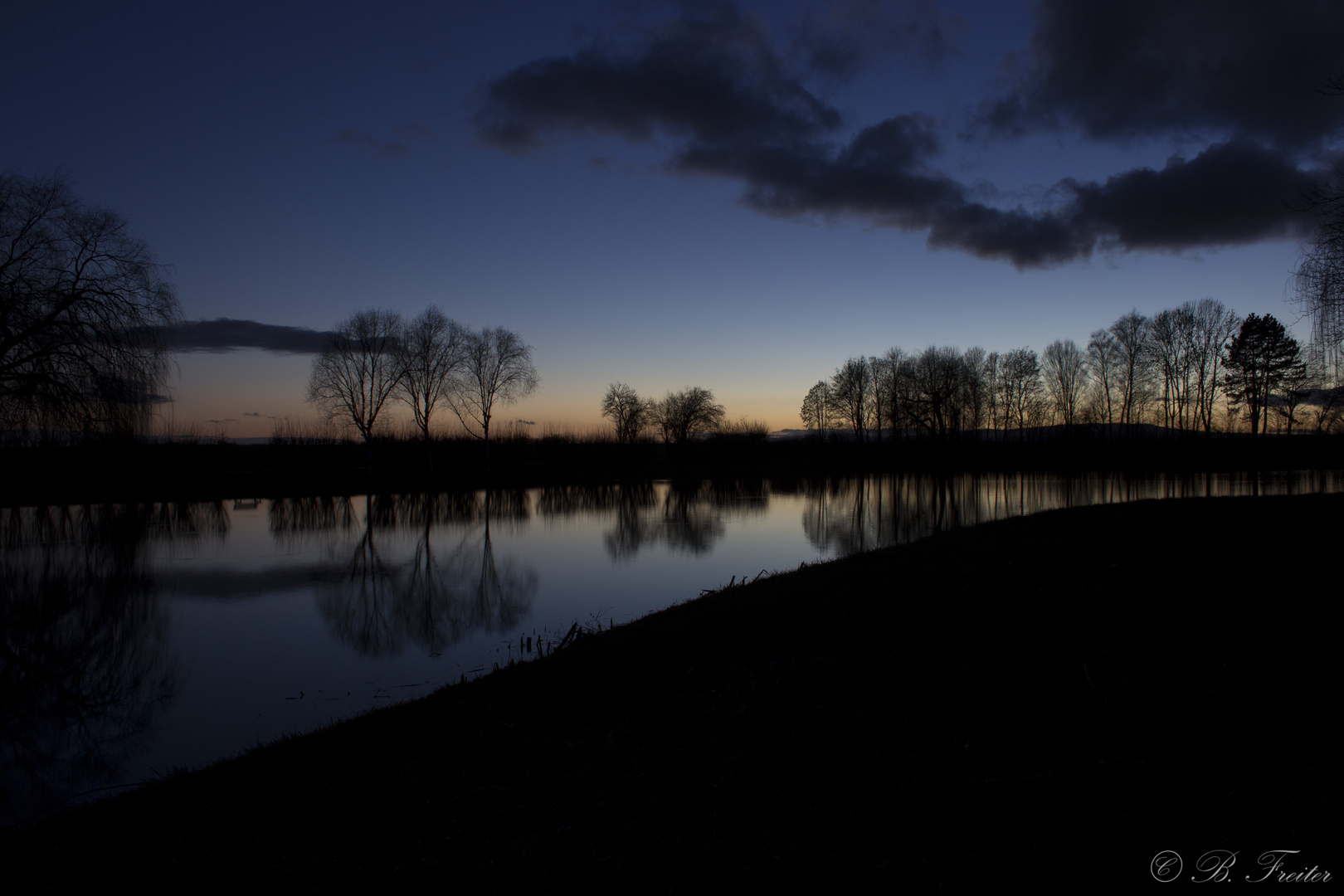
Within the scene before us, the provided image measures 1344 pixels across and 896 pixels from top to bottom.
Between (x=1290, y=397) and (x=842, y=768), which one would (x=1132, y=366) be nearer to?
(x=1290, y=397)

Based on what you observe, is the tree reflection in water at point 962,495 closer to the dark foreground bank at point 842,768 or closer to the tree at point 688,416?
the dark foreground bank at point 842,768

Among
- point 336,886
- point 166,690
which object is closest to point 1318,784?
point 336,886

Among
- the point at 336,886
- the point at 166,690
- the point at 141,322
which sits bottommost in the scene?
the point at 166,690

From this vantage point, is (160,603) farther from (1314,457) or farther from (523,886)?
(1314,457)

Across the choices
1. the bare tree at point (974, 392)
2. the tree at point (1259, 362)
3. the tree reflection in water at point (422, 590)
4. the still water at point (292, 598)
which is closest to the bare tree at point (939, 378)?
the bare tree at point (974, 392)

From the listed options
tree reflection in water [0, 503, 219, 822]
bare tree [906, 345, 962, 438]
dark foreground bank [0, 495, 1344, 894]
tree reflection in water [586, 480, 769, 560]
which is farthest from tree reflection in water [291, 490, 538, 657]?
bare tree [906, 345, 962, 438]

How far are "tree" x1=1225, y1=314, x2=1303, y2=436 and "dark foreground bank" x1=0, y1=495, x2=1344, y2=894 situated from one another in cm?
5535

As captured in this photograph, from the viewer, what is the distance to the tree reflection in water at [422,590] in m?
11.6

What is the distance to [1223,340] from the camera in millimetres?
55531

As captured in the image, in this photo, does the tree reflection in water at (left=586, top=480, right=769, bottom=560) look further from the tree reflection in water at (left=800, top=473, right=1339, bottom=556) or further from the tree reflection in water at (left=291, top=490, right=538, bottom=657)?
the tree reflection in water at (left=291, top=490, right=538, bottom=657)

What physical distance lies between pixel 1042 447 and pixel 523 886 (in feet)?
241

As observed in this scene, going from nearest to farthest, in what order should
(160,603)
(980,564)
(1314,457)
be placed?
(980,564) < (160,603) < (1314,457)

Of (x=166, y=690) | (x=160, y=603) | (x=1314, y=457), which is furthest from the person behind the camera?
(x=1314, y=457)

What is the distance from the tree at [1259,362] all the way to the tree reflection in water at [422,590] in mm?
56766
